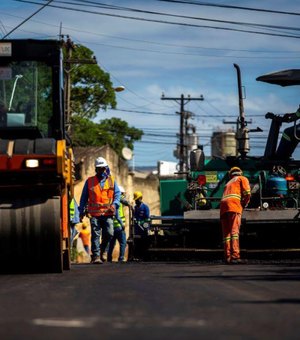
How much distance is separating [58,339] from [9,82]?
6.91 m

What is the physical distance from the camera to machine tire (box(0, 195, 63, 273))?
1160cm

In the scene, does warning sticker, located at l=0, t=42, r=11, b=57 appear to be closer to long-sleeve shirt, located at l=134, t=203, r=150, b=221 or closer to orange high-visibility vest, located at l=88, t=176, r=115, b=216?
orange high-visibility vest, located at l=88, t=176, r=115, b=216

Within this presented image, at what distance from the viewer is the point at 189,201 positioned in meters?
18.9

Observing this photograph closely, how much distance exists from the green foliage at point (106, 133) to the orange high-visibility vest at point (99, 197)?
38.7 metres

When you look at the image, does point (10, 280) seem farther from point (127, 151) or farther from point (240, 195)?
point (127, 151)

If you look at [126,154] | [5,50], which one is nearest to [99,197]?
[5,50]

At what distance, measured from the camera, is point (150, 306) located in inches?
297

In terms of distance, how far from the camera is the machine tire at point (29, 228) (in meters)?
11.6

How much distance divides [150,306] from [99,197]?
941cm

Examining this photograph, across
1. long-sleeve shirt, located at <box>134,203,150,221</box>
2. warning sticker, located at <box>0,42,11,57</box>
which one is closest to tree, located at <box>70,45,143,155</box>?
long-sleeve shirt, located at <box>134,203,150,221</box>

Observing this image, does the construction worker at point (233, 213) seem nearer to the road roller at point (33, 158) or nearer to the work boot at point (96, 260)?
the work boot at point (96, 260)

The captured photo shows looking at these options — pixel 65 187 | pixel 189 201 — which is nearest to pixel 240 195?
pixel 189 201

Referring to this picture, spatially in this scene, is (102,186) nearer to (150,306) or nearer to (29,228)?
(29,228)

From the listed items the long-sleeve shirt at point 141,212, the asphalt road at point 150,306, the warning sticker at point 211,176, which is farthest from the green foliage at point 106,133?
the asphalt road at point 150,306
